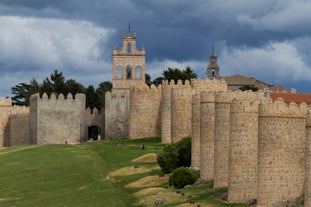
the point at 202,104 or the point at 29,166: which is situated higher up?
the point at 202,104

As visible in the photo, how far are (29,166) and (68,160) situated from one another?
127 inches

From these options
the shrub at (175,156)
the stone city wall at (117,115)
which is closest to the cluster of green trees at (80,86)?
the stone city wall at (117,115)

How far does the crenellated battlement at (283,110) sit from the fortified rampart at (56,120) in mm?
49187

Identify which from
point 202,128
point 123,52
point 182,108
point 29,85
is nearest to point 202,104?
point 202,128

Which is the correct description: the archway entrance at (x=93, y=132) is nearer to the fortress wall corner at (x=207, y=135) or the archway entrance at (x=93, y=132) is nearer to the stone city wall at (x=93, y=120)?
the stone city wall at (x=93, y=120)

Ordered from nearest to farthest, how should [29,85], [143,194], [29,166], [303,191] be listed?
[303,191], [143,194], [29,166], [29,85]

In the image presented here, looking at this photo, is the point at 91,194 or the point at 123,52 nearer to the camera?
the point at 91,194

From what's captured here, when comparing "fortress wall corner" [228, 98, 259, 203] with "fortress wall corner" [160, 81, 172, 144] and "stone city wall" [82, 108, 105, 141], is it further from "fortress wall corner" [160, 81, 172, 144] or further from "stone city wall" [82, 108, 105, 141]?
"stone city wall" [82, 108, 105, 141]

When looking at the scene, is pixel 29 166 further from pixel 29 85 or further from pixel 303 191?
pixel 29 85

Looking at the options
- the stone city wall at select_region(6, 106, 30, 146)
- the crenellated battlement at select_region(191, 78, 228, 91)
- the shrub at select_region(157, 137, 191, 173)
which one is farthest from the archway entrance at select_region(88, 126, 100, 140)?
the shrub at select_region(157, 137, 191, 173)

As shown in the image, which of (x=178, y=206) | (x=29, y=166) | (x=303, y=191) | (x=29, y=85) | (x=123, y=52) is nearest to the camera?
(x=303, y=191)

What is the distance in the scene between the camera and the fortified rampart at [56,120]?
82750 mm

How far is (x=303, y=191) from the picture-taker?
35094mm

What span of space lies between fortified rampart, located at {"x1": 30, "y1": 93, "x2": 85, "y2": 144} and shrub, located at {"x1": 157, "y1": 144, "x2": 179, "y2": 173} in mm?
31753
